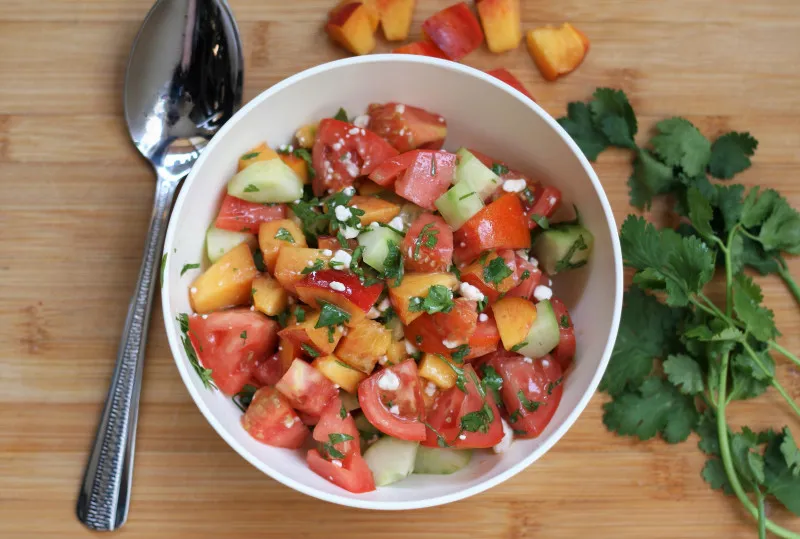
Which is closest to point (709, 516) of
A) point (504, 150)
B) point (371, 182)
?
point (504, 150)

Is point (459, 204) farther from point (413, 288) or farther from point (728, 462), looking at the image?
point (728, 462)

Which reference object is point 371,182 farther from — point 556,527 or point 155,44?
point 556,527

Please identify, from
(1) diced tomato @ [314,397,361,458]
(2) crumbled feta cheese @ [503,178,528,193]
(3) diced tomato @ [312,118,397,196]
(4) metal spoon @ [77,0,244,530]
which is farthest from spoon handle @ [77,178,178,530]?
(2) crumbled feta cheese @ [503,178,528,193]

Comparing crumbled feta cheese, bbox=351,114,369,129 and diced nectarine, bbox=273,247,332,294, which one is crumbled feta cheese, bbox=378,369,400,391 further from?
crumbled feta cheese, bbox=351,114,369,129

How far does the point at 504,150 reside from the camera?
1.82m

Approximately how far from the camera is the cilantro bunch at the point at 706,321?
188 cm

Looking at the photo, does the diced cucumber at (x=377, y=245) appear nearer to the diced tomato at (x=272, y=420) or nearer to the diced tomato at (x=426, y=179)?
the diced tomato at (x=426, y=179)

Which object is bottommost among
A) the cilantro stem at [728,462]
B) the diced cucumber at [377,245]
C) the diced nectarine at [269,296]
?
the cilantro stem at [728,462]

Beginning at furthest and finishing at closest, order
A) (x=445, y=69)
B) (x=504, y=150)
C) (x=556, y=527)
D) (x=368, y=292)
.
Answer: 1. (x=556, y=527)
2. (x=504, y=150)
3. (x=445, y=69)
4. (x=368, y=292)

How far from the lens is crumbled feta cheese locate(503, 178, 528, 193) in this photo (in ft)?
5.62

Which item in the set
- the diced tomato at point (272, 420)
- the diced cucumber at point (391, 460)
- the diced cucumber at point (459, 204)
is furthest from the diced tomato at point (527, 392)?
the diced tomato at point (272, 420)

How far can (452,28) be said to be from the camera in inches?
76.5

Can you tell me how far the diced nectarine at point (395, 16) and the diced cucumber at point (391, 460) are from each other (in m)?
1.13

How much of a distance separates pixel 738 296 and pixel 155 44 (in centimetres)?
172
